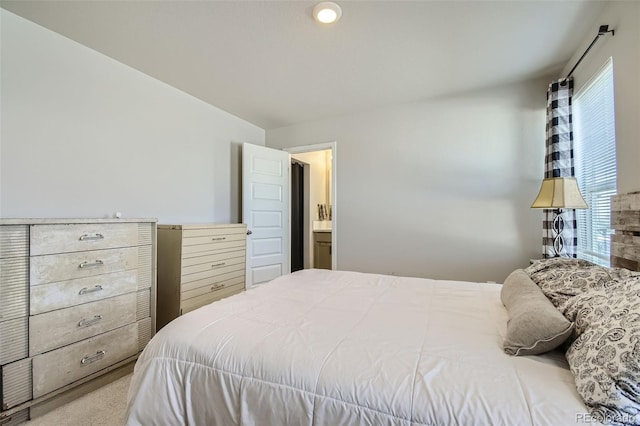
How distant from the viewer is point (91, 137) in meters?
2.18

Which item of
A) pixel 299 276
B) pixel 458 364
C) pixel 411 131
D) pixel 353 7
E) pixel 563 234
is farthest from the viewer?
pixel 411 131

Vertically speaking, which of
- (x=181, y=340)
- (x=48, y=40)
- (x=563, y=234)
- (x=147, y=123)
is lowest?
(x=181, y=340)

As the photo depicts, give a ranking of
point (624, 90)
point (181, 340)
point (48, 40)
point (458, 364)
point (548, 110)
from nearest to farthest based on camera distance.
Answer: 1. point (458, 364)
2. point (181, 340)
3. point (624, 90)
4. point (48, 40)
5. point (548, 110)

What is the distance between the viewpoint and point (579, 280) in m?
1.18

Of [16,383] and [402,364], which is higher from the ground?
[402,364]

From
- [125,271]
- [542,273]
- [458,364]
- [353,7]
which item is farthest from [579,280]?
[125,271]

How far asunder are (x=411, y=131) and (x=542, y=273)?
2.16 m

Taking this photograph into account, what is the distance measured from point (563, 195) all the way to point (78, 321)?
3.30 meters

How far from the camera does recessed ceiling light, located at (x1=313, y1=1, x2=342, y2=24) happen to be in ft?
5.52

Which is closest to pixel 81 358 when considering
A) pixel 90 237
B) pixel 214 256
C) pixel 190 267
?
pixel 90 237

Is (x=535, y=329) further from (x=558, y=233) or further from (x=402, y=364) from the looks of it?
(x=558, y=233)

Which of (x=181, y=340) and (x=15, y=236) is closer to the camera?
(x=181, y=340)

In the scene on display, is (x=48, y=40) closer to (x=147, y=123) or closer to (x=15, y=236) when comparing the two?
(x=147, y=123)

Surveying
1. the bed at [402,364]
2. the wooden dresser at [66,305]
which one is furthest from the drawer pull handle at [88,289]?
the bed at [402,364]
